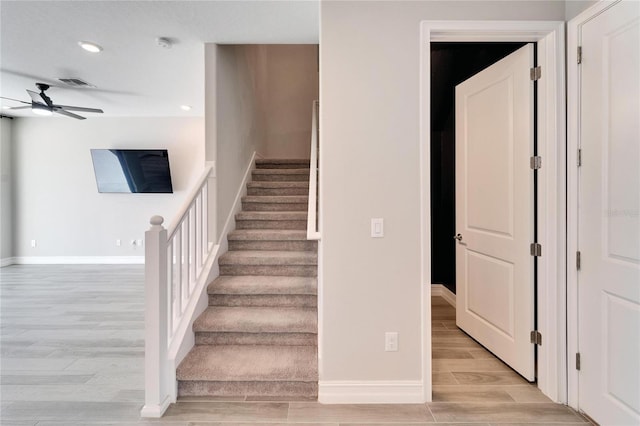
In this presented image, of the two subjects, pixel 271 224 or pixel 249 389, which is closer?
pixel 249 389

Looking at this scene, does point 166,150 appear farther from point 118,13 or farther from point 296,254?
point 296,254

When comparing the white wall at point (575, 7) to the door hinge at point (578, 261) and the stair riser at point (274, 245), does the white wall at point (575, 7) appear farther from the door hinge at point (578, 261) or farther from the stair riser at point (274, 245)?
the stair riser at point (274, 245)

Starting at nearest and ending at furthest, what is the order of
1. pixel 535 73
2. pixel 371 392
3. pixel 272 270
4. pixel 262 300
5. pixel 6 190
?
pixel 371 392 < pixel 535 73 < pixel 262 300 < pixel 272 270 < pixel 6 190

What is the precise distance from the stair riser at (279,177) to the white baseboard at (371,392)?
8.96ft

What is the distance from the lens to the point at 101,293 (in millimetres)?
4246

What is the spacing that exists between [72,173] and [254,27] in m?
5.43

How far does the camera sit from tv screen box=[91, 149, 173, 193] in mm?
5664

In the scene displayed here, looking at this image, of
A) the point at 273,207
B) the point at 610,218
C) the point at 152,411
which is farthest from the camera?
the point at 273,207

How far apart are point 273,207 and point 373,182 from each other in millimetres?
2021

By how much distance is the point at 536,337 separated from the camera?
6.77ft

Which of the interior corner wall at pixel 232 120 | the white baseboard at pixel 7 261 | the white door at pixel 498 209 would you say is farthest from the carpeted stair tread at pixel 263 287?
the white baseboard at pixel 7 261

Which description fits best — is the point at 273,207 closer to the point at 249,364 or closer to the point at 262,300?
the point at 262,300

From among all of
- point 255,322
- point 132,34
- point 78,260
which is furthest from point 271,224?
point 78,260

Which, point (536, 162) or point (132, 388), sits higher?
point (536, 162)
